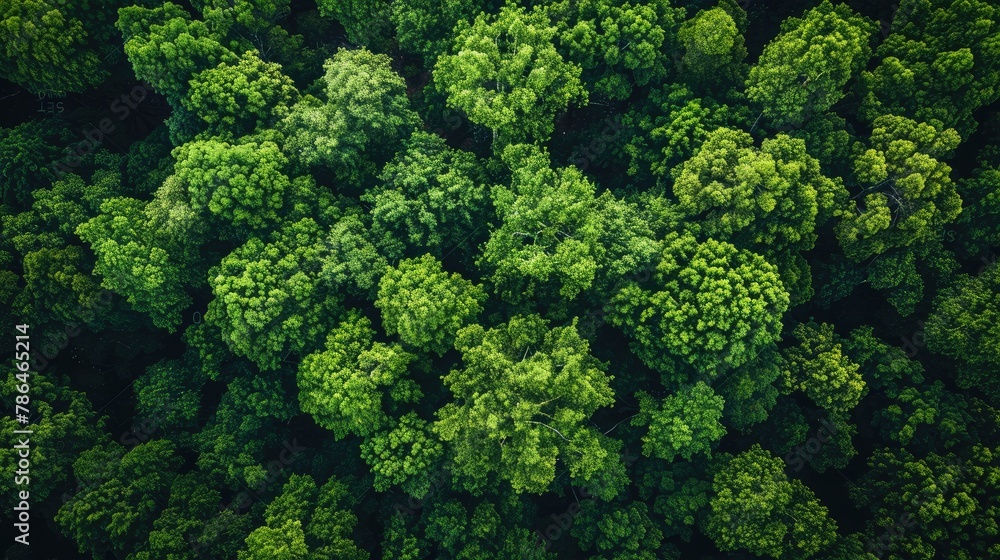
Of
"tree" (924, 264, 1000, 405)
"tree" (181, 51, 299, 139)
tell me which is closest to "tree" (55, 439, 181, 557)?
"tree" (181, 51, 299, 139)

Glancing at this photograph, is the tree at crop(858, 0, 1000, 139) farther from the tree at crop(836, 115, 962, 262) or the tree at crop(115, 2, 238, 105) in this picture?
the tree at crop(115, 2, 238, 105)

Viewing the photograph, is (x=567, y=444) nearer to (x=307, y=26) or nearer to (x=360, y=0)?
(x=360, y=0)

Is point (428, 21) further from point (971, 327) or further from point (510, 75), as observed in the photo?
point (971, 327)

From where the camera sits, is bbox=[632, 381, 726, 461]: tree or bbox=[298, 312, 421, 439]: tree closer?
bbox=[298, 312, 421, 439]: tree

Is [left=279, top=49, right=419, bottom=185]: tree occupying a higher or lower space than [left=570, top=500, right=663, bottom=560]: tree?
higher

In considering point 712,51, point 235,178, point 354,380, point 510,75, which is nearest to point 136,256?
point 235,178
